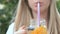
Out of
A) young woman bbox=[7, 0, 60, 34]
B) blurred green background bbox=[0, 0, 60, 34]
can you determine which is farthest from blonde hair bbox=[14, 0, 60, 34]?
blurred green background bbox=[0, 0, 60, 34]

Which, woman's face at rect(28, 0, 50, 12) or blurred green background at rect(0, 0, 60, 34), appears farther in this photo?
blurred green background at rect(0, 0, 60, 34)

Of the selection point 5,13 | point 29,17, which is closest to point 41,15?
point 29,17

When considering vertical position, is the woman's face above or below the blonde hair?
above

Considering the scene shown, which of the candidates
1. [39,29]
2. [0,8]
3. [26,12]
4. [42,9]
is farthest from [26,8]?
[0,8]

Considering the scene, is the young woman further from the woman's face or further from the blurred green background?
the blurred green background

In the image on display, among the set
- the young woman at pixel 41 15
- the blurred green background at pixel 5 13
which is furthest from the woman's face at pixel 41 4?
the blurred green background at pixel 5 13

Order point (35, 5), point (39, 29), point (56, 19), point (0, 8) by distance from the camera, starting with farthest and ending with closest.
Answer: point (0, 8)
point (56, 19)
point (35, 5)
point (39, 29)

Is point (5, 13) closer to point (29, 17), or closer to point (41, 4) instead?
point (29, 17)

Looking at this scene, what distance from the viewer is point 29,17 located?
109 centimetres

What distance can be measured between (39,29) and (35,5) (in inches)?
8.9

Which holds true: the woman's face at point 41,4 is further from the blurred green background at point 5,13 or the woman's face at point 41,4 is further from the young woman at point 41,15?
the blurred green background at point 5,13

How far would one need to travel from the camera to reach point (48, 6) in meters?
1.06

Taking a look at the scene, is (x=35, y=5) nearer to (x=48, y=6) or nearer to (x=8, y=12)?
(x=48, y=6)

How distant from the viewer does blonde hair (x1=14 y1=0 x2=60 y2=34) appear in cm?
106
